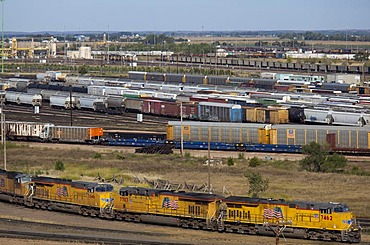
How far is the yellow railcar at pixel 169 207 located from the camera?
39.4 meters

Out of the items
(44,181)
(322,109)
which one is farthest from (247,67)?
(44,181)

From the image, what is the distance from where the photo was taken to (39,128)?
7819cm

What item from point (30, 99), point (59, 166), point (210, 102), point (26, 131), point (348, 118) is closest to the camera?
point (59, 166)

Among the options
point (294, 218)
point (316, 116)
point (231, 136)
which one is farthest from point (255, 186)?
point (316, 116)

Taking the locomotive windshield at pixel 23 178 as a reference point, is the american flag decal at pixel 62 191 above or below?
below

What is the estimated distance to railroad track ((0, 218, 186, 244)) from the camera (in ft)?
121

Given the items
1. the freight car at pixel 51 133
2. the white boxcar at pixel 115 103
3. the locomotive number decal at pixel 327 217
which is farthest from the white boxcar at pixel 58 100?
the locomotive number decal at pixel 327 217

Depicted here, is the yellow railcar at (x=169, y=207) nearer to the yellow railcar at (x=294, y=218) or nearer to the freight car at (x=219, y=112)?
the yellow railcar at (x=294, y=218)

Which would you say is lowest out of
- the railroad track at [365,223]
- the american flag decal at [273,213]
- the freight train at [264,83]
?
the railroad track at [365,223]

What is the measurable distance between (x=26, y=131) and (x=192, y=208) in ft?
139

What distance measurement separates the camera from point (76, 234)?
3894cm

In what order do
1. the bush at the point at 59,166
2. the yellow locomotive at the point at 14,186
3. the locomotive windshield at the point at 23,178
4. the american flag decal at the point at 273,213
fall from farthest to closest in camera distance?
the bush at the point at 59,166 → the yellow locomotive at the point at 14,186 → the locomotive windshield at the point at 23,178 → the american flag decal at the point at 273,213

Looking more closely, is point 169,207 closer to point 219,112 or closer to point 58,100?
point 219,112

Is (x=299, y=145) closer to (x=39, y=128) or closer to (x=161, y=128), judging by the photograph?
(x=161, y=128)
